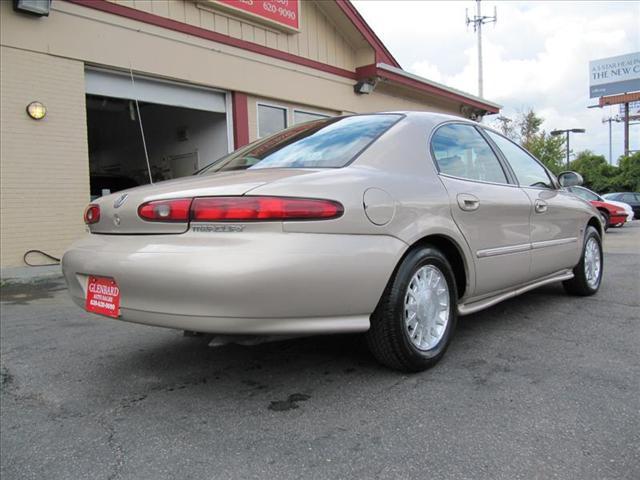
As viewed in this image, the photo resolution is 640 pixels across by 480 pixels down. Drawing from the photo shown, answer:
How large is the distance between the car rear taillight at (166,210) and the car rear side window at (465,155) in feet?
5.08

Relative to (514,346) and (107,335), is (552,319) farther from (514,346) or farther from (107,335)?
(107,335)

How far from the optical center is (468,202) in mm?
3186

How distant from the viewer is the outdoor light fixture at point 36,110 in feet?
22.6

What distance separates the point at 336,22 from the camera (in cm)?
1125

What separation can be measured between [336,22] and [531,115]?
38945mm

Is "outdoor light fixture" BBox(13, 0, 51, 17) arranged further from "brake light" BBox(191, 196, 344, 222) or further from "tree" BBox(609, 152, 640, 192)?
"tree" BBox(609, 152, 640, 192)

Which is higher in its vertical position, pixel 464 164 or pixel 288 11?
pixel 288 11

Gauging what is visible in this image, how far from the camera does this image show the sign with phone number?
910 cm

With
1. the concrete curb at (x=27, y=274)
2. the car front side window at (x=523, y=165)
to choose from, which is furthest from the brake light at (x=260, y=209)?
the concrete curb at (x=27, y=274)

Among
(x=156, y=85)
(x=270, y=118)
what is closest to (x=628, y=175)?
(x=270, y=118)

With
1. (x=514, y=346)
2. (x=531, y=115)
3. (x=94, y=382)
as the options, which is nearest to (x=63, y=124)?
(x=94, y=382)

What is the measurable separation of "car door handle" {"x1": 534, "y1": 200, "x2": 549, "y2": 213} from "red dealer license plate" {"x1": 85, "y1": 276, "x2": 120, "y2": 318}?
2995 millimetres

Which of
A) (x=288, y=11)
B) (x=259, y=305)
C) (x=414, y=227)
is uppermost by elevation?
(x=288, y=11)

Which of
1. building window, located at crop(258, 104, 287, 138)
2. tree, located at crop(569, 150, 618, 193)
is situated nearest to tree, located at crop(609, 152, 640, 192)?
tree, located at crop(569, 150, 618, 193)
